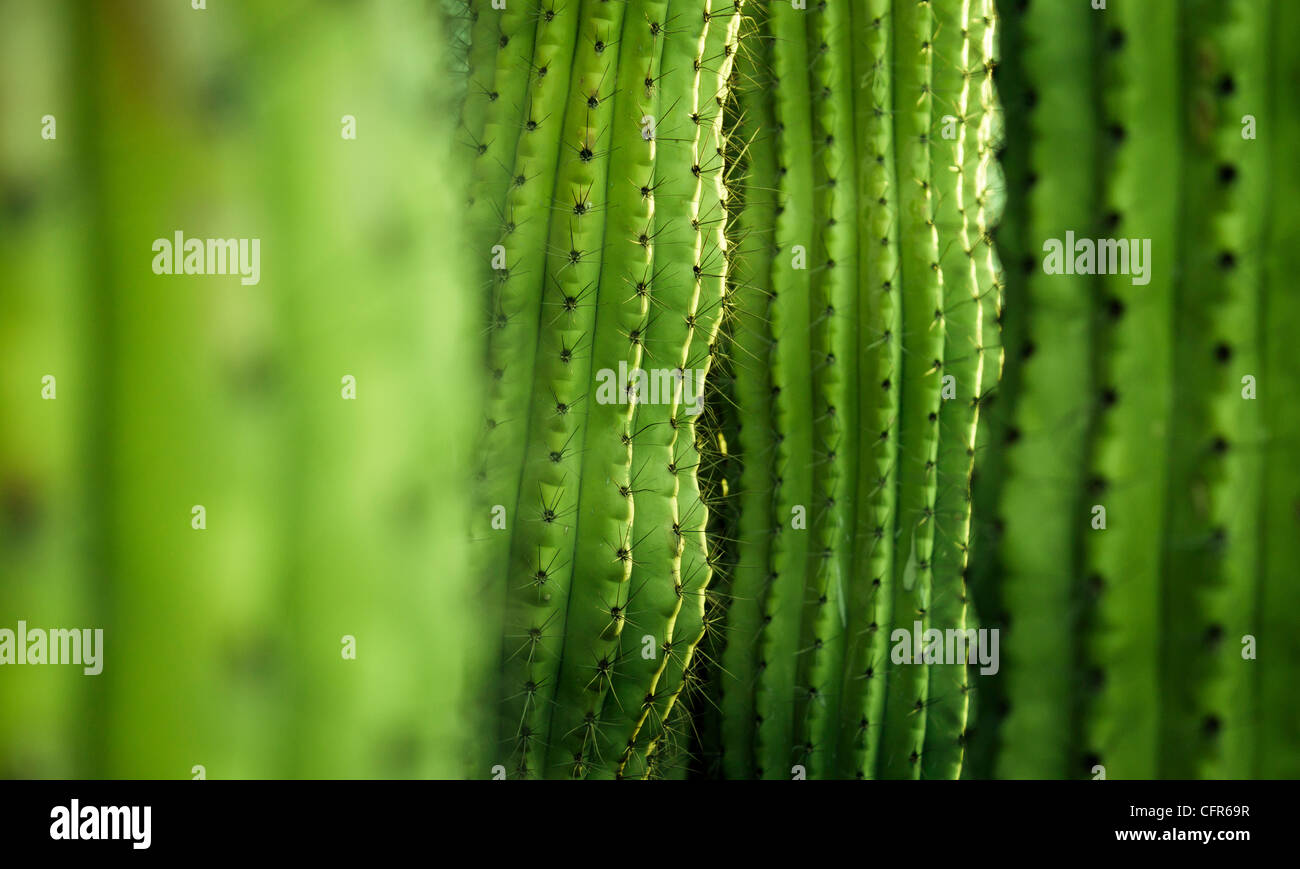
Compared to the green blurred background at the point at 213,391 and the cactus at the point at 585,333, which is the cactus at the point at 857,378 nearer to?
the cactus at the point at 585,333

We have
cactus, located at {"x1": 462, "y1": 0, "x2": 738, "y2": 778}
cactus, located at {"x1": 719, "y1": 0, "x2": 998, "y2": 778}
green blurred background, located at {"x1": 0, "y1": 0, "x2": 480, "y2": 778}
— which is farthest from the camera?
cactus, located at {"x1": 719, "y1": 0, "x2": 998, "y2": 778}

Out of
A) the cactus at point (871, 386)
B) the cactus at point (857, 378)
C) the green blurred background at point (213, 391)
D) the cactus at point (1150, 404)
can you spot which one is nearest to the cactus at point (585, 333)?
the cactus at point (871, 386)

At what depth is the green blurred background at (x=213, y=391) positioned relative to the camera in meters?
0.36

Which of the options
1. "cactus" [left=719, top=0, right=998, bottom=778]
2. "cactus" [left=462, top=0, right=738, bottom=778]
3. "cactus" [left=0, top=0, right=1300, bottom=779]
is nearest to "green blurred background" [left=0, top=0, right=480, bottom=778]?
"cactus" [left=0, top=0, right=1300, bottom=779]

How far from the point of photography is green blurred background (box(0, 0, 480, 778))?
1.18 feet

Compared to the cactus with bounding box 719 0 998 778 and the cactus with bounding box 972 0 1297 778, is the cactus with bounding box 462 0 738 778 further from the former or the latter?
the cactus with bounding box 972 0 1297 778

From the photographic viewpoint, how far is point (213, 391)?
37 cm

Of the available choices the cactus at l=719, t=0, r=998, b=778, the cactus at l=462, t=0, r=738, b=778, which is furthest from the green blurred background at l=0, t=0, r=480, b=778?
the cactus at l=719, t=0, r=998, b=778

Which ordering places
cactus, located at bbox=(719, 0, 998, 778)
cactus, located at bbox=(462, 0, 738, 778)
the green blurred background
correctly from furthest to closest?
cactus, located at bbox=(719, 0, 998, 778) < cactus, located at bbox=(462, 0, 738, 778) < the green blurred background

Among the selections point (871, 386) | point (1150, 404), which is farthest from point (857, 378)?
point (1150, 404)

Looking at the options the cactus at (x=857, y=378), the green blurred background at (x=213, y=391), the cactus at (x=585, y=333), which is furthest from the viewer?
the cactus at (x=857, y=378)

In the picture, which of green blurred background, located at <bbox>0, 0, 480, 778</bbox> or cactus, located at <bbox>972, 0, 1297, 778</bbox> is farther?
cactus, located at <bbox>972, 0, 1297, 778</bbox>

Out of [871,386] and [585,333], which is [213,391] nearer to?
[585,333]
